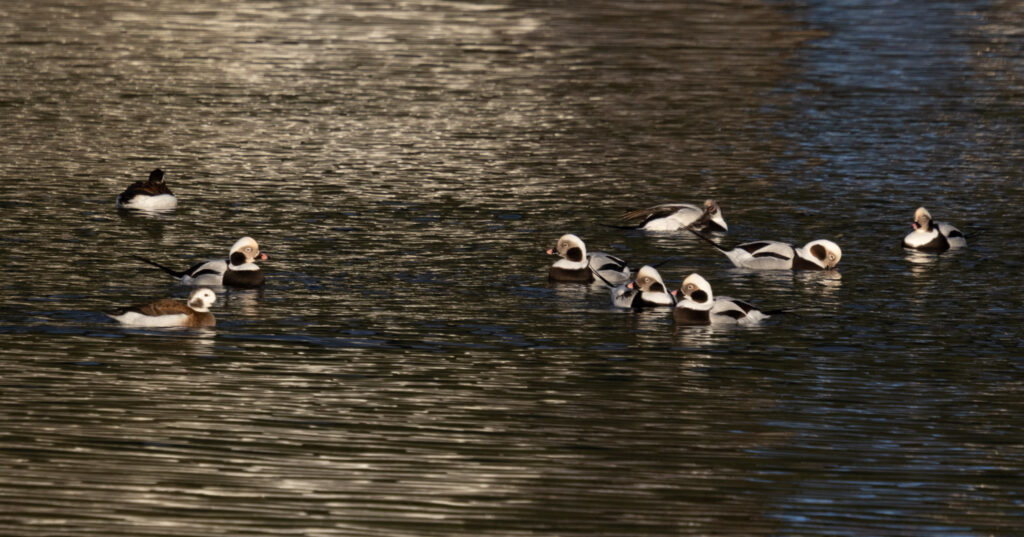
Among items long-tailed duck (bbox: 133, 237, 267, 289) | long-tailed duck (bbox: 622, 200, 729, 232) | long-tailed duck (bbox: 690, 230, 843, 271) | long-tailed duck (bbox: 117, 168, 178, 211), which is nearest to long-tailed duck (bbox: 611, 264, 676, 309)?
long-tailed duck (bbox: 690, 230, 843, 271)

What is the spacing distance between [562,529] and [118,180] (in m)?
19.7

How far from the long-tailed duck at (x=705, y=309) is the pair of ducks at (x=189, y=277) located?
5.18m

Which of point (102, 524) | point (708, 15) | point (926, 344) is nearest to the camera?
point (102, 524)

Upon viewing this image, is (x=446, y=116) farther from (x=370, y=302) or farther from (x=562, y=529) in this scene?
(x=562, y=529)

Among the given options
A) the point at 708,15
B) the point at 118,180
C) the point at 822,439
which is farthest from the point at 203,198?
the point at 708,15

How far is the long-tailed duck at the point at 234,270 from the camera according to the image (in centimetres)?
2170

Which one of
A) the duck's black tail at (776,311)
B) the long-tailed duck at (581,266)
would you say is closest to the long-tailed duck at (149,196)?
the long-tailed duck at (581,266)

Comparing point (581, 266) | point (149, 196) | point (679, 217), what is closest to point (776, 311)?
point (581, 266)

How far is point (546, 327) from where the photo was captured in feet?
65.6

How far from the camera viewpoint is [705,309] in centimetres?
2042

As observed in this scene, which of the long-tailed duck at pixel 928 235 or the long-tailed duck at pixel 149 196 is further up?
the long-tailed duck at pixel 149 196

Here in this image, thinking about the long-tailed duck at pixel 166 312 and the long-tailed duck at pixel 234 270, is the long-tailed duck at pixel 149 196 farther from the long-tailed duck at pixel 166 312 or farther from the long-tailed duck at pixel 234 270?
the long-tailed duck at pixel 166 312

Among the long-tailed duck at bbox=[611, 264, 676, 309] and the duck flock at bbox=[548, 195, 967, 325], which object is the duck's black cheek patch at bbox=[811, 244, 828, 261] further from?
the long-tailed duck at bbox=[611, 264, 676, 309]

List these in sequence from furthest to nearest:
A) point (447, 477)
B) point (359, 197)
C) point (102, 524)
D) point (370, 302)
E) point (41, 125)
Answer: point (41, 125)
point (359, 197)
point (370, 302)
point (447, 477)
point (102, 524)
